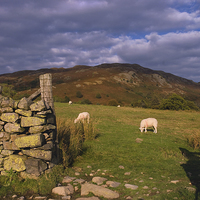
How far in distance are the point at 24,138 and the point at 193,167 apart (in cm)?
659

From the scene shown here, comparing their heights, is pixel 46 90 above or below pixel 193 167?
above

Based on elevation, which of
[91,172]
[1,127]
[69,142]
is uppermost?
[1,127]

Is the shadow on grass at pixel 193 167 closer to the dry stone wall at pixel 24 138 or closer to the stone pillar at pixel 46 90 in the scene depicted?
the dry stone wall at pixel 24 138

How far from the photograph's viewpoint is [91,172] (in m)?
6.79

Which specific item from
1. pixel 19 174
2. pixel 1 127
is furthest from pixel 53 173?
pixel 1 127

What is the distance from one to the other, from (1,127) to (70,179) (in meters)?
2.83

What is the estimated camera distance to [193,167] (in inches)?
292

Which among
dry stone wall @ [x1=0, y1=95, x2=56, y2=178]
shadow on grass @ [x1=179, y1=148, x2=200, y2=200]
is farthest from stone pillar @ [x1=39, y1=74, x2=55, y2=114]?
shadow on grass @ [x1=179, y1=148, x2=200, y2=200]

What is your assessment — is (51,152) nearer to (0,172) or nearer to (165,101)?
(0,172)

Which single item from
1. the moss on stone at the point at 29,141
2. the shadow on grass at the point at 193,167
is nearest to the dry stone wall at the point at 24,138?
the moss on stone at the point at 29,141

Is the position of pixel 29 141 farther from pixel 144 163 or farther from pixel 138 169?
pixel 144 163

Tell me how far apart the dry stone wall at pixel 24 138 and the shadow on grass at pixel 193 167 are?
14.9 feet

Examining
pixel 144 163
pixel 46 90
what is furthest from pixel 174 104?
pixel 46 90

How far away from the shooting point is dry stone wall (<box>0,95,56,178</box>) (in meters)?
5.71
